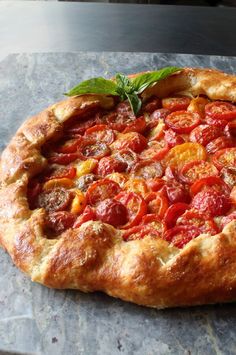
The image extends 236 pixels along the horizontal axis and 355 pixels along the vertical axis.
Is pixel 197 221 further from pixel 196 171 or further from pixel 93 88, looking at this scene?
pixel 93 88

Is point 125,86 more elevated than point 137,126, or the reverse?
point 125,86

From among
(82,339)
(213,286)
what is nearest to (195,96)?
(213,286)

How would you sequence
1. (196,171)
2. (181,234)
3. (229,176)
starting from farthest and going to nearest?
(196,171) < (229,176) < (181,234)

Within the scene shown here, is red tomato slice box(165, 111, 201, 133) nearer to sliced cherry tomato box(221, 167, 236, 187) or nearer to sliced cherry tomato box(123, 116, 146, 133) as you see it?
sliced cherry tomato box(123, 116, 146, 133)

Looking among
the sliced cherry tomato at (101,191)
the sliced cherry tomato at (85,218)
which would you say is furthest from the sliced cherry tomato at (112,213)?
the sliced cherry tomato at (101,191)

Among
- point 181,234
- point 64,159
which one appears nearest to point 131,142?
point 64,159

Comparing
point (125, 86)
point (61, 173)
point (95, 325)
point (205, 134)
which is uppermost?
point (125, 86)

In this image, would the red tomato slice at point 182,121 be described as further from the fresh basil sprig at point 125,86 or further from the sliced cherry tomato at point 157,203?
the sliced cherry tomato at point 157,203
